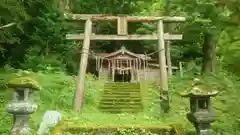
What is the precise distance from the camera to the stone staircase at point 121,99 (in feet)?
43.8

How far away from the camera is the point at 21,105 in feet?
25.1

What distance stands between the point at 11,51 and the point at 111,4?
24.5 feet

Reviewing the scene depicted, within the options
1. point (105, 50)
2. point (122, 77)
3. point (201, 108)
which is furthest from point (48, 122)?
point (105, 50)

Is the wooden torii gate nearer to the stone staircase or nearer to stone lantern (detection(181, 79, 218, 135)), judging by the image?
the stone staircase

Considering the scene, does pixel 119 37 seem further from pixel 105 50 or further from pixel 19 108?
pixel 105 50

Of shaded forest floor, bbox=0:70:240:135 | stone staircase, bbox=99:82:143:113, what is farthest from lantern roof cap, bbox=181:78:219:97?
stone staircase, bbox=99:82:143:113

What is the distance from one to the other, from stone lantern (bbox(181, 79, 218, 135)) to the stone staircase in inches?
211

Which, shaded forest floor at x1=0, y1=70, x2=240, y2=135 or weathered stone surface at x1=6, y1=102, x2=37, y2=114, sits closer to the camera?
weathered stone surface at x1=6, y1=102, x2=37, y2=114

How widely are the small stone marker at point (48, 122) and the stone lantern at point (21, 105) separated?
0.38 m

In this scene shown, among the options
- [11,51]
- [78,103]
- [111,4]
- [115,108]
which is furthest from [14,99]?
[111,4]

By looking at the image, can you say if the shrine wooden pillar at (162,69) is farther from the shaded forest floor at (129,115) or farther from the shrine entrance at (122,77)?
the shrine entrance at (122,77)

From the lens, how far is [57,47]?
61.0 ft

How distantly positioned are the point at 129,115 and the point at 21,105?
494 cm

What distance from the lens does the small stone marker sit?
8.07 meters
